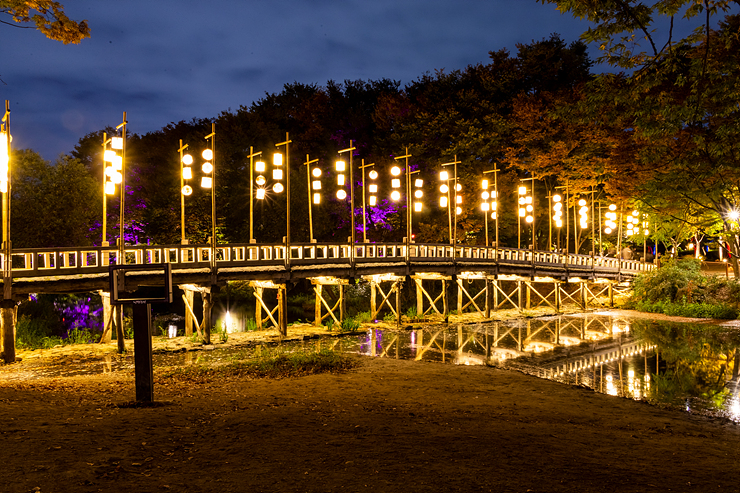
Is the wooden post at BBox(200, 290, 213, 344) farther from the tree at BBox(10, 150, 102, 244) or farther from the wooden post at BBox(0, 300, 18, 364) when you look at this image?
the tree at BBox(10, 150, 102, 244)

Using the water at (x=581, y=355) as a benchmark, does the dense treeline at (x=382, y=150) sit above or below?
above

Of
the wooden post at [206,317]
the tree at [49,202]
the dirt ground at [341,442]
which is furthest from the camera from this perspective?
the tree at [49,202]

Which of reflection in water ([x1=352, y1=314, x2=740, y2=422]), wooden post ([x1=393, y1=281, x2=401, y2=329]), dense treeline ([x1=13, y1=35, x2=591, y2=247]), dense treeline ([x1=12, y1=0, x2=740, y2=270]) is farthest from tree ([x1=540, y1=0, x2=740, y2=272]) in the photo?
dense treeline ([x1=13, y1=35, x2=591, y2=247])

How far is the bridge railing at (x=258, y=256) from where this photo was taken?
1531 centimetres

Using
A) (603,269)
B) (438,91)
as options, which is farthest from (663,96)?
(438,91)

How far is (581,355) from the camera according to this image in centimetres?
1853

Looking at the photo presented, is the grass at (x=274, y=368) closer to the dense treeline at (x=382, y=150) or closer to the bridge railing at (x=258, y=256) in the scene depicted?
the bridge railing at (x=258, y=256)

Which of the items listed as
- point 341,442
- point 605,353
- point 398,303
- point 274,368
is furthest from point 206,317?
point 605,353

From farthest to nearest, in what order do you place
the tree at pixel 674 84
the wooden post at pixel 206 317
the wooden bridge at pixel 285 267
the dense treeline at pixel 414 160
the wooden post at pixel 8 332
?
1. the dense treeline at pixel 414 160
2. the wooden post at pixel 206 317
3. the wooden bridge at pixel 285 267
4. the wooden post at pixel 8 332
5. the tree at pixel 674 84

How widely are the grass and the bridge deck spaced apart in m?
3.76

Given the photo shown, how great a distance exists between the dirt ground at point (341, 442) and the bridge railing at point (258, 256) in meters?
6.15

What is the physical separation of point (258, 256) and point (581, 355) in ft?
42.4

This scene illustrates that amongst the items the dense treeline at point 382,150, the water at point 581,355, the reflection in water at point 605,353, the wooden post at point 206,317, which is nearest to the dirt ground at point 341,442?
the reflection in water at point 605,353

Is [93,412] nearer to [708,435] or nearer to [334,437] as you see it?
[334,437]
